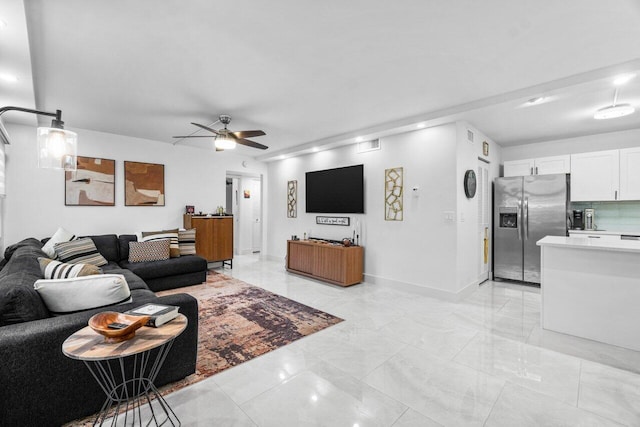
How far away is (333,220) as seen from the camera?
18.3 feet

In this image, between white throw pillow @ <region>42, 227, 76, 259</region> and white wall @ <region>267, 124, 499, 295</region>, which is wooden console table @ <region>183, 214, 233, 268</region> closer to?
white throw pillow @ <region>42, 227, 76, 259</region>

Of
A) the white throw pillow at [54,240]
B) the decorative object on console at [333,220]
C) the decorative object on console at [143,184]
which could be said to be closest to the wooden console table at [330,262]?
the decorative object on console at [333,220]

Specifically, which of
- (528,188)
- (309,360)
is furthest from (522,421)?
(528,188)

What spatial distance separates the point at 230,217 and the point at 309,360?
425cm

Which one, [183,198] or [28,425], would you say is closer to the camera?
[28,425]

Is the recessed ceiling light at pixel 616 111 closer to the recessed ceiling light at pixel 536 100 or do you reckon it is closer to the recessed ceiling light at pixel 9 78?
the recessed ceiling light at pixel 536 100

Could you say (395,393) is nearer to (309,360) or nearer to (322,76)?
(309,360)

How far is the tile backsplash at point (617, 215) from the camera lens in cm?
454

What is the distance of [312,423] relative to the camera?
1.73m

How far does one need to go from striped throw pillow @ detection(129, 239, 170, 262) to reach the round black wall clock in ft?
15.6

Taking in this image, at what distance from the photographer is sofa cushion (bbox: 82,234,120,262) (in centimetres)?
452

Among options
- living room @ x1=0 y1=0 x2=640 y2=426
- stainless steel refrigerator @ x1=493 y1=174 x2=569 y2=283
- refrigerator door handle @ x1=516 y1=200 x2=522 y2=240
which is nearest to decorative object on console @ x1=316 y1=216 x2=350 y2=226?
living room @ x1=0 y1=0 x2=640 y2=426

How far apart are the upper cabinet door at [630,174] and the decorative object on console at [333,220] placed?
4.20m

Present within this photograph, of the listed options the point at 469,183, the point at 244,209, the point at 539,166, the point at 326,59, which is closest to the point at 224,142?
the point at 326,59
